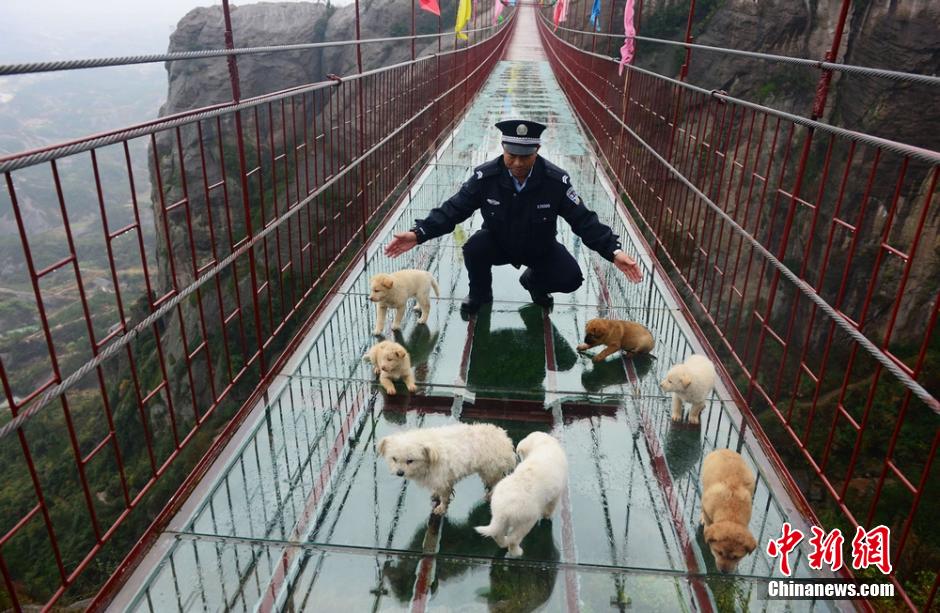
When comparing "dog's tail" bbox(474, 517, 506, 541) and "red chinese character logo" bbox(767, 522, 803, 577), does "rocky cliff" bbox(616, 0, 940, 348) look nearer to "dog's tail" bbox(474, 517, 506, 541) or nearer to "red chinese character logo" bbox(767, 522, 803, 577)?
"red chinese character logo" bbox(767, 522, 803, 577)

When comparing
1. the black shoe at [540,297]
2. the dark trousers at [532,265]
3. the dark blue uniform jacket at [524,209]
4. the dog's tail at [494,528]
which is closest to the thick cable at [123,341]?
the dark blue uniform jacket at [524,209]

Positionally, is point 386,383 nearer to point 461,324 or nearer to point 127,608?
point 461,324

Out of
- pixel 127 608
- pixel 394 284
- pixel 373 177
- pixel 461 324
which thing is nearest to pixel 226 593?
pixel 127 608

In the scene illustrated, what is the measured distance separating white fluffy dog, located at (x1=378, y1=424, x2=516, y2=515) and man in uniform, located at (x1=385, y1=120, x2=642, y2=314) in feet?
6.22

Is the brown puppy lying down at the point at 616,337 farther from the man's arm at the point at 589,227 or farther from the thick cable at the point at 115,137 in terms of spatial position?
the thick cable at the point at 115,137

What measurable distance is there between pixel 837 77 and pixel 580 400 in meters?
22.3

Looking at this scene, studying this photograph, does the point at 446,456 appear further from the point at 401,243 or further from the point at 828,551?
the point at 401,243

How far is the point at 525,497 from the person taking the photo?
114 inches

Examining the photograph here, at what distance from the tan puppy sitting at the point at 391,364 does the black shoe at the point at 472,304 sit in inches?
50.0

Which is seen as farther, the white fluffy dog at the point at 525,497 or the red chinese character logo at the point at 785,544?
the red chinese character logo at the point at 785,544

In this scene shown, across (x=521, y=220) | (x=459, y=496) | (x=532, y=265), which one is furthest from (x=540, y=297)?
(x=459, y=496)

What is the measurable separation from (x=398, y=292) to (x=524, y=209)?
3.98 ft

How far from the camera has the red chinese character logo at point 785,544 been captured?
123 inches

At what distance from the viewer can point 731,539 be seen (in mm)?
2889
